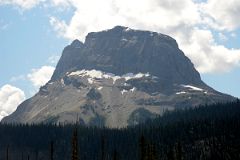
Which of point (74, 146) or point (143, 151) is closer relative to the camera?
point (74, 146)

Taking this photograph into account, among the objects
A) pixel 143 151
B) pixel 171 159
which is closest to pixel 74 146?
pixel 143 151

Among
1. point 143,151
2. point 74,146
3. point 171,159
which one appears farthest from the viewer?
point 171,159

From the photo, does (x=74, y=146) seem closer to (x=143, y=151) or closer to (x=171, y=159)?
(x=143, y=151)

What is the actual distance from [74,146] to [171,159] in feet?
222

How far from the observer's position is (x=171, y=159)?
134 metres

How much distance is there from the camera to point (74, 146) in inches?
2793

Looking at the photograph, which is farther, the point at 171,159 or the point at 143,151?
the point at 171,159

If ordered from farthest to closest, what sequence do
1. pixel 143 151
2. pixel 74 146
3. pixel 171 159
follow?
pixel 171 159
pixel 143 151
pixel 74 146

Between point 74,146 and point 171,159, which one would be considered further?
point 171,159

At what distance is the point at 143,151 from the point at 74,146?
118 feet

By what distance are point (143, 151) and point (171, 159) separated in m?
31.7
